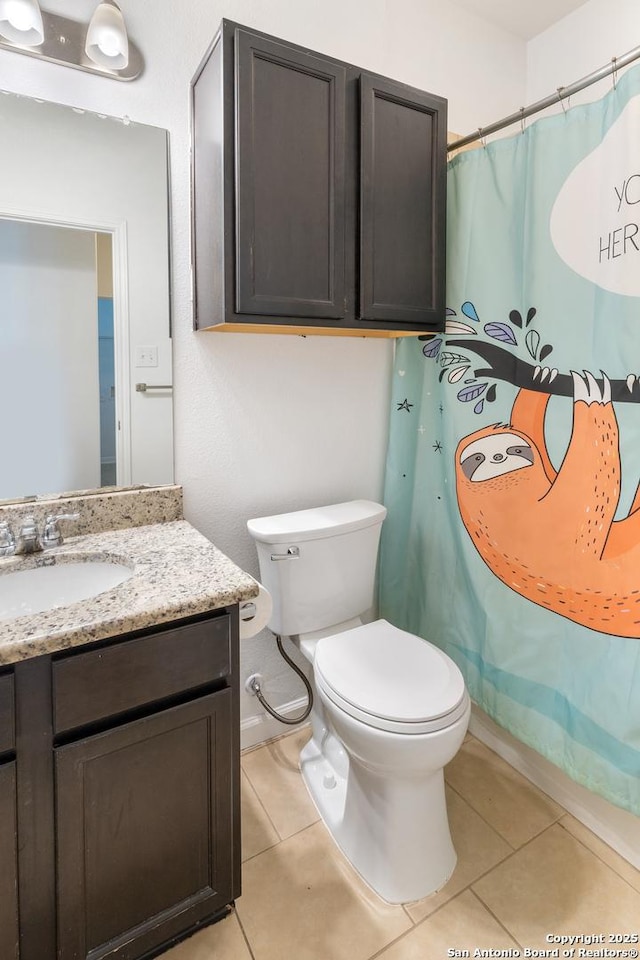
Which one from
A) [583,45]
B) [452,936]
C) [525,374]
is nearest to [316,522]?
[525,374]

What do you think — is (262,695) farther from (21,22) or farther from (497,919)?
(21,22)

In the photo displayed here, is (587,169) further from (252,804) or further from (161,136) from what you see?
(252,804)

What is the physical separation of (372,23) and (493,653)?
2.13 metres

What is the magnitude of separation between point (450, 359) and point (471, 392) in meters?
0.14

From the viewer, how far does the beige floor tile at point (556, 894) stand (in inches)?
50.3

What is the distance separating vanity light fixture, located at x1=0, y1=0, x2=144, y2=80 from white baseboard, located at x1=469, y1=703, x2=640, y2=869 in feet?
7.57

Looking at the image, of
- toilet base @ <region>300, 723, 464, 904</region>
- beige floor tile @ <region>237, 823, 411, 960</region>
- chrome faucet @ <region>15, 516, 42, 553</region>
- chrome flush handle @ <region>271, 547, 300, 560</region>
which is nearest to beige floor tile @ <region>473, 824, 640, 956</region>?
toilet base @ <region>300, 723, 464, 904</region>

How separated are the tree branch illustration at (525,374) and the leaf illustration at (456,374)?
1.8 inches

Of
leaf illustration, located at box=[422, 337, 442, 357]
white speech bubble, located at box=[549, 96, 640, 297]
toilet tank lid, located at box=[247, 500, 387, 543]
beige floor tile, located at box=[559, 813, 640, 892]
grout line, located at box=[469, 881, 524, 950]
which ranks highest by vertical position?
white speech bubble, located at box=[549, 96, 640, 297]

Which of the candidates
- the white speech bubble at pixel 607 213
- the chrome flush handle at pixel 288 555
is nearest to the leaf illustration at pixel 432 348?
the white speech bubble at pixel 607 213

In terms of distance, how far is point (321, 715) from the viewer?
1794 mm

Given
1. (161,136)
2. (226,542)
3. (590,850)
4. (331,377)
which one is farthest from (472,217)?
(590,850)

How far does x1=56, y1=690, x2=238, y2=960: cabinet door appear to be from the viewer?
1.01 m

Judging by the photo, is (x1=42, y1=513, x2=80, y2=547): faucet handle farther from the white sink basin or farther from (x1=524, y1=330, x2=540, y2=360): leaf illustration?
(x1=524, y1=330, x2=540, y2=360): leaf illustration
